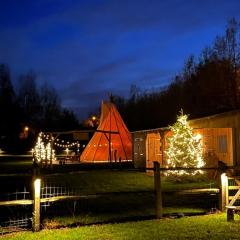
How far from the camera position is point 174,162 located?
20078 mm

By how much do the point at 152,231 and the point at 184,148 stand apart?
1159 centimetres

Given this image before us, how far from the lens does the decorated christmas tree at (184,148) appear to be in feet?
64.5

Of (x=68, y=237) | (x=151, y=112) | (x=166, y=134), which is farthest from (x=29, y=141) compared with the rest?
(x=68, y=237)

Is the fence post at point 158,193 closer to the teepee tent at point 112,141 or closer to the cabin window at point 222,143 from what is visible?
the cabin window at point 222,143

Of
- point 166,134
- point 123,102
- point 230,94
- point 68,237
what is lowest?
point 68,237

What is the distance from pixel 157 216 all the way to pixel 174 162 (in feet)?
33.9

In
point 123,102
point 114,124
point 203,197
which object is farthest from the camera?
point 123,102

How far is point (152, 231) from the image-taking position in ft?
27.7

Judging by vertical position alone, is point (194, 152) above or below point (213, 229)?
above

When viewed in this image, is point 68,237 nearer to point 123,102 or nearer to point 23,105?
point 23,105

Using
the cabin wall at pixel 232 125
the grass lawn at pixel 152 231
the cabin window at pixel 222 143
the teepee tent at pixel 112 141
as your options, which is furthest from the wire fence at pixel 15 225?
the teepee tent at pixel 112 141

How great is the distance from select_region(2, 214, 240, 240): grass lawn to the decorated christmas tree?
1022cm

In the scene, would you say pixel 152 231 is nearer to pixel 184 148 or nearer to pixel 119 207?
pixel 119 207

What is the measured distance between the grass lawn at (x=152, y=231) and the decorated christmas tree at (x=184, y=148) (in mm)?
10217
